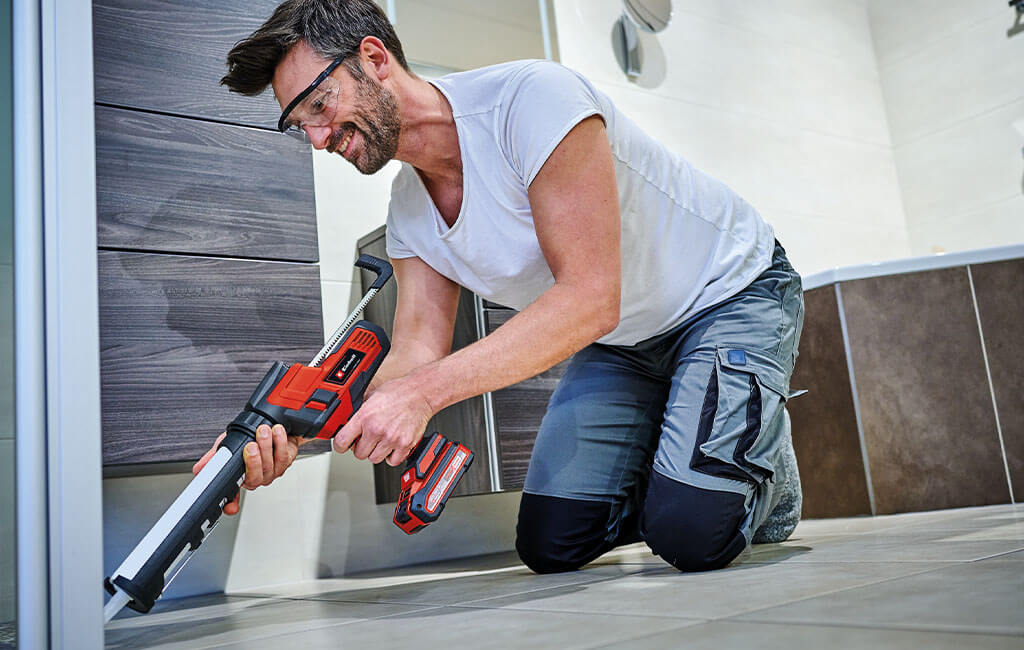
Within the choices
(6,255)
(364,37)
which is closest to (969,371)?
(364,37)

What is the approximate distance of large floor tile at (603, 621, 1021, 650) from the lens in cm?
58

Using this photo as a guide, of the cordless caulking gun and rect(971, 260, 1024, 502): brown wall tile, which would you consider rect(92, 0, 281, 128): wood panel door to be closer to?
the cordless caulking gun

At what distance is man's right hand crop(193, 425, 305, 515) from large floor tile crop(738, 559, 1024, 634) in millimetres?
602

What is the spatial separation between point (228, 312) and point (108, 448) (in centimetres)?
31

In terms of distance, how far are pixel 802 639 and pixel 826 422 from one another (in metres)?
1.78

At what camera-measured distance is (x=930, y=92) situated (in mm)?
3660

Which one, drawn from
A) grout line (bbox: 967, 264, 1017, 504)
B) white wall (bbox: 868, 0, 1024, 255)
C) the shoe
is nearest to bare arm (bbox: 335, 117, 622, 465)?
the shoe

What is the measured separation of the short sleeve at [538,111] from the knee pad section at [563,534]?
22.6 inches

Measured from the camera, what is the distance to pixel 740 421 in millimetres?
1314

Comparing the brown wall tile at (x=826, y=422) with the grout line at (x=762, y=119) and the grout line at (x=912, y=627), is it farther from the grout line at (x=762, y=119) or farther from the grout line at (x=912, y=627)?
the grout line at (x=912, y=627)

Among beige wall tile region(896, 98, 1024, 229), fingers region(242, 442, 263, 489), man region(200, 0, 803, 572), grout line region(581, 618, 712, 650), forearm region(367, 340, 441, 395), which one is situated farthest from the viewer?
beige wall tile region(896, 98, 1024, 229)

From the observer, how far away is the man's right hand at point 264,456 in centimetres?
109

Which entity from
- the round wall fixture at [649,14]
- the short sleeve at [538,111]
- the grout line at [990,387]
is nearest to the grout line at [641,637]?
the short sleeve at [538,111]

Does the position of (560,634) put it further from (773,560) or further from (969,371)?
(969,371)
